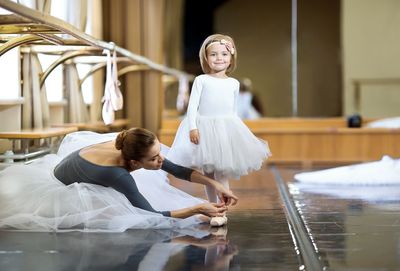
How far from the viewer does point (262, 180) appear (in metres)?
4.48

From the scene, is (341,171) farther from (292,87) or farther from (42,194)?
(292,87)

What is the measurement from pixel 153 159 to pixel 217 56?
53 centimetres

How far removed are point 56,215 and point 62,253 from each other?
0.49 metres

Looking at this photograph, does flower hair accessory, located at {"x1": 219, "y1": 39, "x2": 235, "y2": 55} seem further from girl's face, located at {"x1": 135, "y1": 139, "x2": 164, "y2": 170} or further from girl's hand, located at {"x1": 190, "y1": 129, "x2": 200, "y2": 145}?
girl's face, located at {"x1": 135, "y1": 139, "x2": 164, "y2": 170}

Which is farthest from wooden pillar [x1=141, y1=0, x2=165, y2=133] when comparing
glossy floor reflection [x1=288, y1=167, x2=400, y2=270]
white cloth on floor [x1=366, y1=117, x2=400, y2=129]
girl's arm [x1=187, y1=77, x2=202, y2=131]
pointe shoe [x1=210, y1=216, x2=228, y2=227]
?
pointe shoe [x1=210, y1=216, x2=228, y2=227]

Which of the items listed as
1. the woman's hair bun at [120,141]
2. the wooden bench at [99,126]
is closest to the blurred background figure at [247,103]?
the wooden bench at [99,126]

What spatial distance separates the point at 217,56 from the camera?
9.13ft

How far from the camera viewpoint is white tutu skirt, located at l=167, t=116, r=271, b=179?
2.74m

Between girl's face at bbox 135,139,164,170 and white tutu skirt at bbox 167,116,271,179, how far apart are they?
22 cm

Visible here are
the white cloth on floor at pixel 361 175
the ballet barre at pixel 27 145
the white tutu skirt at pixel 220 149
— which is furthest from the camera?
the white cloth on floor at pixel 361 175

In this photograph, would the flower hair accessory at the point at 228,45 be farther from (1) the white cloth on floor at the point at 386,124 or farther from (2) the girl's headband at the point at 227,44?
(1) the white cloth on floor at the point at 386,124

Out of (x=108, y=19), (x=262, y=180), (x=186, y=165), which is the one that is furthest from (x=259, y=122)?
(x=186, y=165)

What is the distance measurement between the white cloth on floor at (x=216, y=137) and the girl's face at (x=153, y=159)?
0.73 feet

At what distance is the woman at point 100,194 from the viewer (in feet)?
8.50
